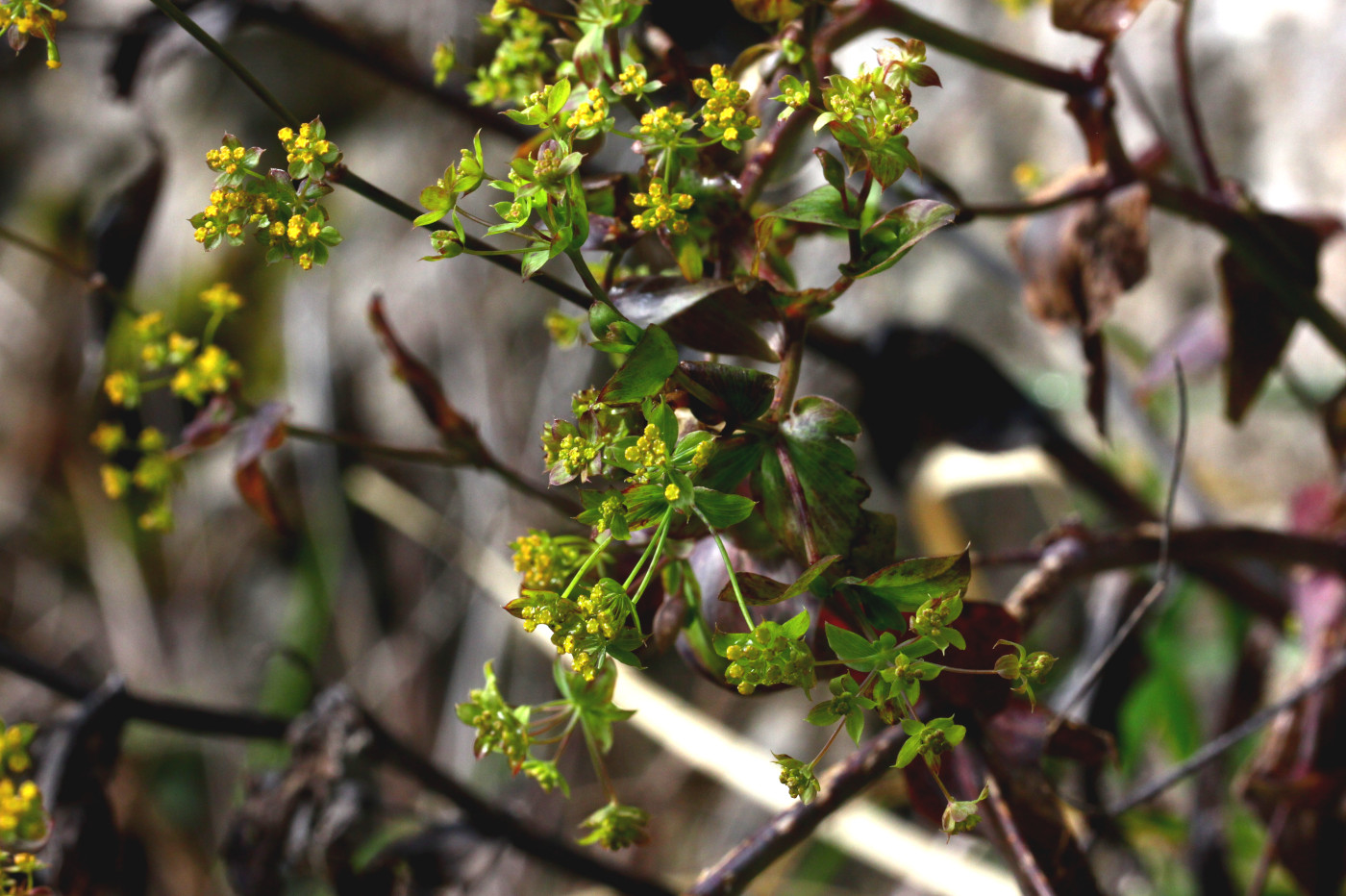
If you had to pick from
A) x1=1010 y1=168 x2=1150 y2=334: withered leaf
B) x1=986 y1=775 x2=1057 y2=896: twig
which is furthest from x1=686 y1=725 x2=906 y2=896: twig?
x1=1010 y1=168 x2=1150 y2=334: withered leaf

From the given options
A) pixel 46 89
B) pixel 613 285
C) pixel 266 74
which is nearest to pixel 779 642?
pixel 613 285

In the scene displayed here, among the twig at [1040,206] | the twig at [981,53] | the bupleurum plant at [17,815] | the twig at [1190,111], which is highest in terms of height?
the twig at [1190,111]

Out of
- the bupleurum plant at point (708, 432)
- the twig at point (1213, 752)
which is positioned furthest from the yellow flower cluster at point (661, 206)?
the twig at point (1213, 752)

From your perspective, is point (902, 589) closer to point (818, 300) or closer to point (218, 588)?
point (818, 300)

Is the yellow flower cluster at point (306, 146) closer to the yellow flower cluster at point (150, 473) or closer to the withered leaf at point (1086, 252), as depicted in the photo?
the yellow flower cluster at point (150, 473)

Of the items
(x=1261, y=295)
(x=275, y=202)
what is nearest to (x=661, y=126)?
(x=275, y=202)

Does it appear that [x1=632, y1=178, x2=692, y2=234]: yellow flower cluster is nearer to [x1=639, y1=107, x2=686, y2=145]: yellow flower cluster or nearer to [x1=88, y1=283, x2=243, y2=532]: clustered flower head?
[x1=639, y1=107, x2=686, y2=145]: yellow flower cluster
